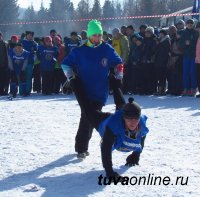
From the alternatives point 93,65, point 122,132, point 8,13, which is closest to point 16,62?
point 93,65

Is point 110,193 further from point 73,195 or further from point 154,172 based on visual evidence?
point 154,172

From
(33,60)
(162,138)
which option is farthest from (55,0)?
(162,138)

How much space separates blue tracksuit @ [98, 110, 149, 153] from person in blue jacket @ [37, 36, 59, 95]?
851 cm

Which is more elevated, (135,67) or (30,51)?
(30,51)

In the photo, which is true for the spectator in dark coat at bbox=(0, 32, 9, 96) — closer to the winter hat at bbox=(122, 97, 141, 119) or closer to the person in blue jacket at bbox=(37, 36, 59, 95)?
the person in blue jacket at bbox=(37, 36, 59, 95)

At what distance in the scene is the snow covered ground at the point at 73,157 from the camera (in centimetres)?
500

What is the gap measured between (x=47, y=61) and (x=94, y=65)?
26.3 ft

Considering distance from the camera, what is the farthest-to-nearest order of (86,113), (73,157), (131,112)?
(73,157), (86,113), (131,112)

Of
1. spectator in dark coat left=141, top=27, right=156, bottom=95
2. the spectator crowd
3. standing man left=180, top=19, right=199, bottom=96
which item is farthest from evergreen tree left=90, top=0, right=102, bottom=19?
standing man left=180, top=19, right=199, bottom=96

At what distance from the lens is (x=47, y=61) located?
13938mm

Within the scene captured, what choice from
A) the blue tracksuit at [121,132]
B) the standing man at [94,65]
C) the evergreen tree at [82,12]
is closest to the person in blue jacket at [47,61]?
the standing man at [94,65]

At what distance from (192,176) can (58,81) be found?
936cm

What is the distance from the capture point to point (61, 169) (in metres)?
5.80

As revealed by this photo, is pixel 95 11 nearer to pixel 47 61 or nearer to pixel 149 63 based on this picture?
pixel 47 61
